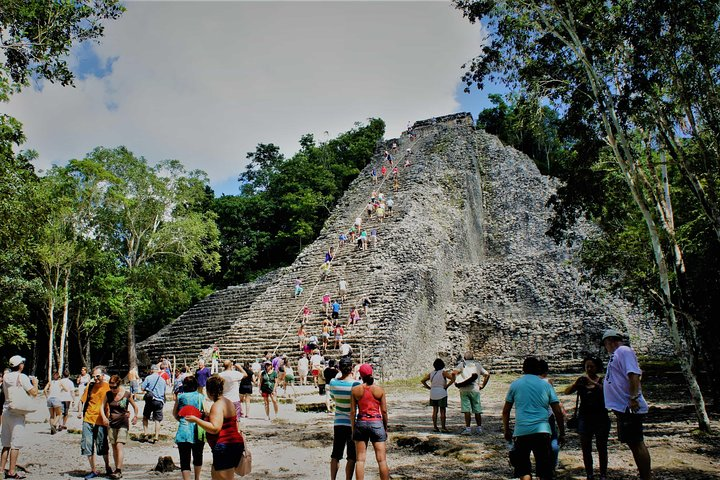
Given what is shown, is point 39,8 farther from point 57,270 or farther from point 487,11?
point 57,270

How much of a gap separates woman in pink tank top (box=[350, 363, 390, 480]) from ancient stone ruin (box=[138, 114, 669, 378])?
10616mm

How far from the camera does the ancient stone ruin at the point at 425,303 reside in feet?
59.1

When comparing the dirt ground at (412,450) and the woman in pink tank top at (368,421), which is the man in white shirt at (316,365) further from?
the woman in pink tank top at (368,421)

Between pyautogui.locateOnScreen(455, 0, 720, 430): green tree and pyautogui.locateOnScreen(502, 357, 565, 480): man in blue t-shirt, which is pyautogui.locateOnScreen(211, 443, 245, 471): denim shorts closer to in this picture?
pyautogui.locateOnScreen(502, 357, 565, 480): man in blue t-shirt

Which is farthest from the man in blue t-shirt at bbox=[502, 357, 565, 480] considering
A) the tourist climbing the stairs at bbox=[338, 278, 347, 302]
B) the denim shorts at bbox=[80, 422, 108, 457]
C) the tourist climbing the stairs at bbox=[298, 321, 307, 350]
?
the tourist climbing the stairs at bbox=[338, 278, 347, 302]

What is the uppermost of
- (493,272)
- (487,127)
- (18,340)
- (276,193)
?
(487,127)

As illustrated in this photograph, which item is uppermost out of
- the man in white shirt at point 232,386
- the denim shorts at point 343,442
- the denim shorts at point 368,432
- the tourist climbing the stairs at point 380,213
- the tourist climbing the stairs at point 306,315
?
the tourist climbing the stairs at point 380,213

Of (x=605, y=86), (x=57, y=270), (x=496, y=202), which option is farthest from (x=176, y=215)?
(x=605, y=86)

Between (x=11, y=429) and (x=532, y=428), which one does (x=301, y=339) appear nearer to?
(x=11, y=429)

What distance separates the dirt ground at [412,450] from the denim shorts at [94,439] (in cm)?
50

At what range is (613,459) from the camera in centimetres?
625

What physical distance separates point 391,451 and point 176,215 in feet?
78.5

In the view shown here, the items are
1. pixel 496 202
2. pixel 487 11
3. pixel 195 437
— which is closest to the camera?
pixel 195 437

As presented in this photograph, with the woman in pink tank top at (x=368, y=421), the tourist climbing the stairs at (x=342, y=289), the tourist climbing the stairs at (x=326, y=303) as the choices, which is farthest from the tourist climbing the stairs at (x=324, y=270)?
the woman in pink tank top at (x=368, y=421)
